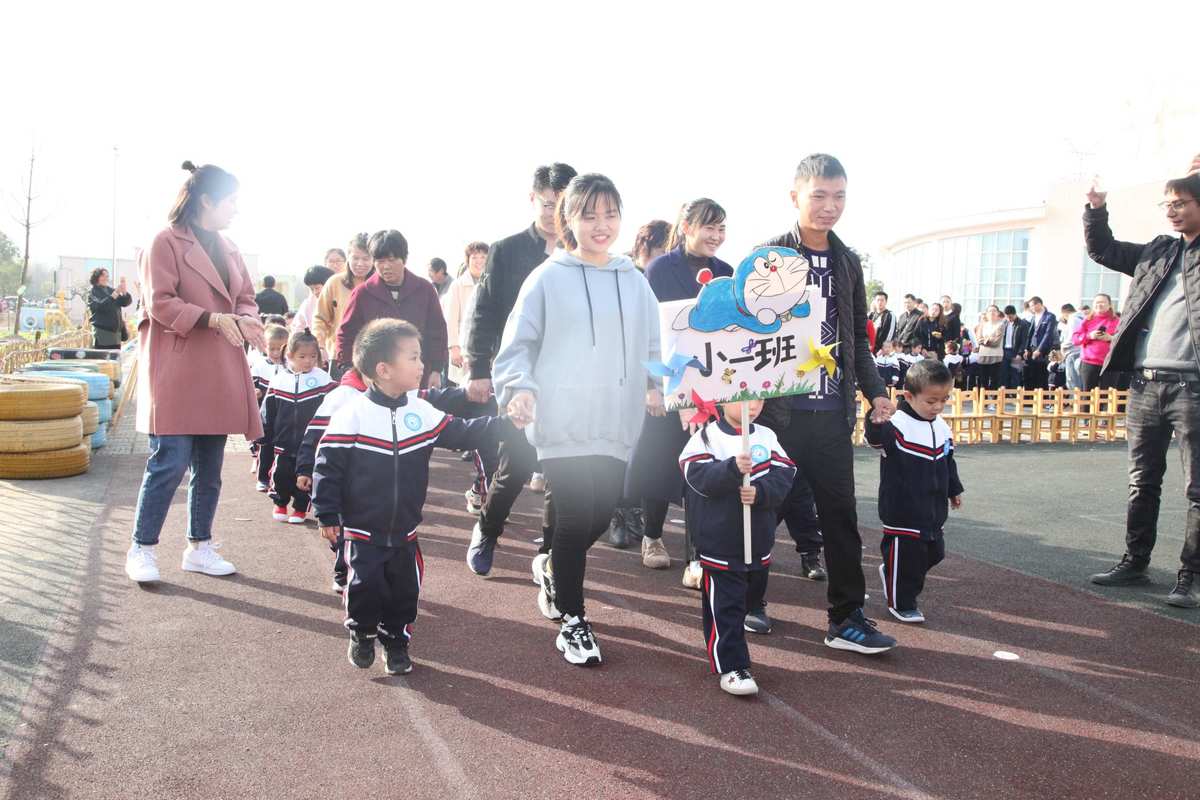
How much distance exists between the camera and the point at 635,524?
6.40 metres

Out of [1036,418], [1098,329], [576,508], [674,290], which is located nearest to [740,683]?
[576,508]

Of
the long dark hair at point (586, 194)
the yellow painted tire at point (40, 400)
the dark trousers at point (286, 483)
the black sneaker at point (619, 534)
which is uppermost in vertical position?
the long dark hair at point (586, 194)

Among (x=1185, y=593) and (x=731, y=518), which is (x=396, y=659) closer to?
(x=731, y=518)

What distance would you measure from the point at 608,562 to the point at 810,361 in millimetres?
2398

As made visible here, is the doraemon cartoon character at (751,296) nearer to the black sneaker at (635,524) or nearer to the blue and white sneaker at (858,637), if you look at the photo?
the blue and white sneaker at (858,637)

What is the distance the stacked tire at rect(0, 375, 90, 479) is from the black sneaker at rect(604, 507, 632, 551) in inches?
201

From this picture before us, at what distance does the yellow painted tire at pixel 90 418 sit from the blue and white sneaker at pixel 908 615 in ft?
25.3

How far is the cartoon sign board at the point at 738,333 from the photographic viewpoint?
3.68 metres

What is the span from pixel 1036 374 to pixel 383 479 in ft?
60.0

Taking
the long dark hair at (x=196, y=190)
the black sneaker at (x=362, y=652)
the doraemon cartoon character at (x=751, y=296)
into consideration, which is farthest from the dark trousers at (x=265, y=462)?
the doraemon cartoon character at (x=751, y=296)

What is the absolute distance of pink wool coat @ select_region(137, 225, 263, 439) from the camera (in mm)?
4863

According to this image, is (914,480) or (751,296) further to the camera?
(914,480)

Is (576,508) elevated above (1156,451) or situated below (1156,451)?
below

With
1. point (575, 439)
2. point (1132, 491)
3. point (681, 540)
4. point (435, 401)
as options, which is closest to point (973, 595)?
point (1132, 491)
